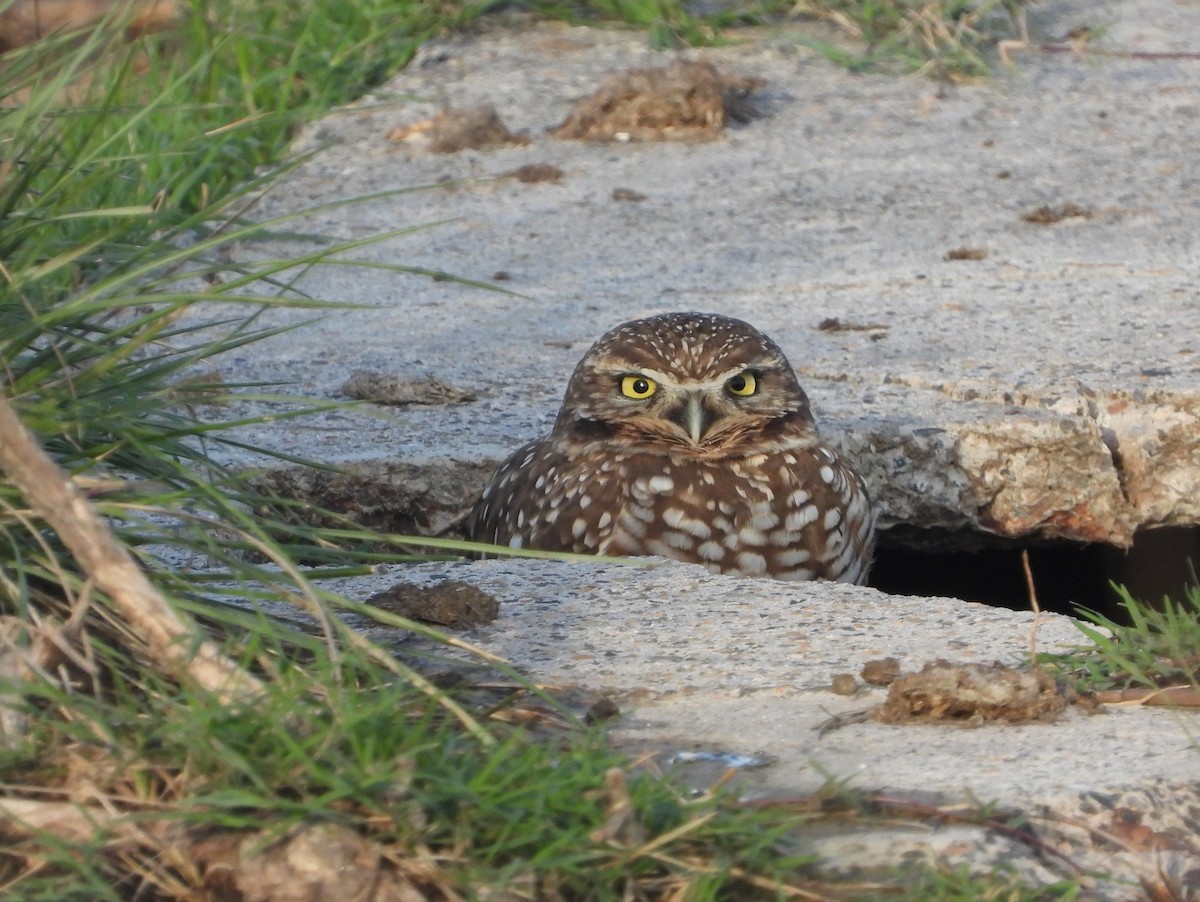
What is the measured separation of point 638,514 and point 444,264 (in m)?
2.04

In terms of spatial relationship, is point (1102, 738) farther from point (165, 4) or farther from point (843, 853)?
point (165, 4)

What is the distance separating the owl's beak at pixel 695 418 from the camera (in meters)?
3.93

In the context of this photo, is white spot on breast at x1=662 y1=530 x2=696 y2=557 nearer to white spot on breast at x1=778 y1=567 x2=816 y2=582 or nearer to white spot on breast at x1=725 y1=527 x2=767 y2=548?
white spot on breast at x1=725 y1=527 x2=767 y2=548

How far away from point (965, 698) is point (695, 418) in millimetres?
1454

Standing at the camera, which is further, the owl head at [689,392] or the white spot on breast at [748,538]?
the owl head at [689,392]

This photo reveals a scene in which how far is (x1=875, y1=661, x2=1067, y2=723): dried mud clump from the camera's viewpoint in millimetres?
2586

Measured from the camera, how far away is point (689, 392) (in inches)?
156

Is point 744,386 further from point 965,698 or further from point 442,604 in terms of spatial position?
point 965,698

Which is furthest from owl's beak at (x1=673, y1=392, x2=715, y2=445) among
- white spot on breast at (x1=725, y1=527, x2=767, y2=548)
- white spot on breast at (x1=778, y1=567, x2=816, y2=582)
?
white spot on breast at (x1=778, y1=567, x2=816, y2=582)

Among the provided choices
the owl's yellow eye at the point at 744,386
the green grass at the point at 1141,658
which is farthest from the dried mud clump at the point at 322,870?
the owl's yellow eye at the point at 744,386

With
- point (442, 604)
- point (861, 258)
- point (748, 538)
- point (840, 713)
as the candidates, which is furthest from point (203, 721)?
point (861, 258)

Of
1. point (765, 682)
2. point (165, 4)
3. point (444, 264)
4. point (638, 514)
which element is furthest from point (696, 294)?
point (165, 4)

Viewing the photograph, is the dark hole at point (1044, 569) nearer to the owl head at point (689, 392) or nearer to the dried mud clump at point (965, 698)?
the owl head at point (689, 392)

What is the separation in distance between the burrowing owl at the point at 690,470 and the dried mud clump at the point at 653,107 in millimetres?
2503
